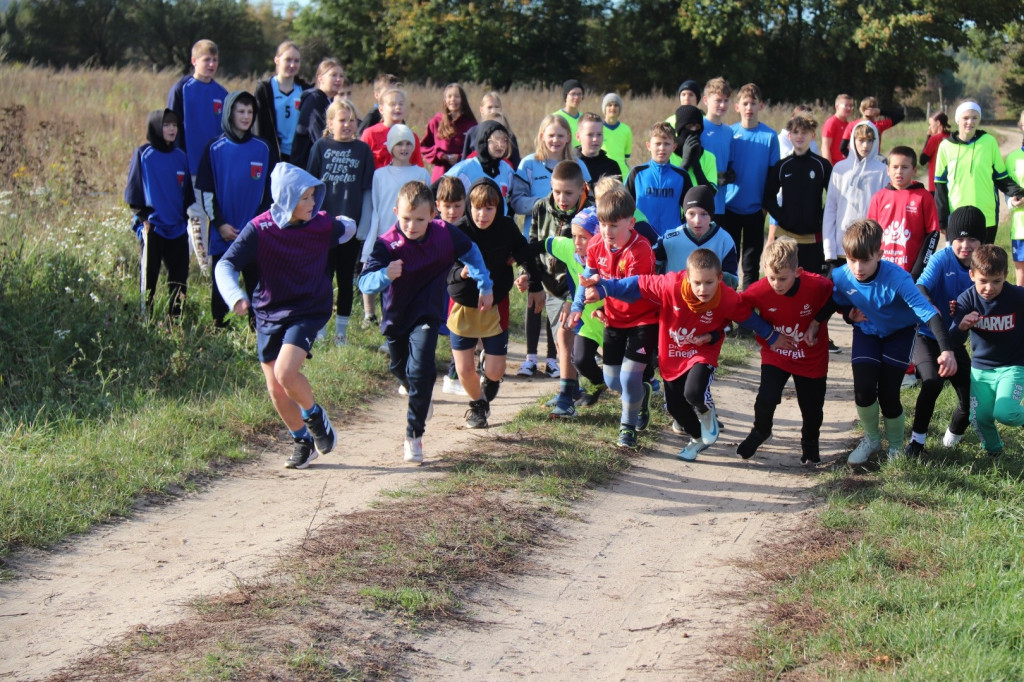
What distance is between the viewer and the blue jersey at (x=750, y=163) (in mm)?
10211

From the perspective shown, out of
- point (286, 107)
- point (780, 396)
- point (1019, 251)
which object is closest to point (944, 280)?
point (780, 396)

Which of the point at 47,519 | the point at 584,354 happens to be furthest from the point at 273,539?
the point at 584,354

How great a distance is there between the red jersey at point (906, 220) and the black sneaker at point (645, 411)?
2.33 m

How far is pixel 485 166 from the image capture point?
8641 mm

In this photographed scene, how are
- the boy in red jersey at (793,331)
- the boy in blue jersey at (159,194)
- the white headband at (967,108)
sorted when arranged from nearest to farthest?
the boy in red jersey at (793,331), the boy in blue jersey at (159,194), the white headband at (967,108)

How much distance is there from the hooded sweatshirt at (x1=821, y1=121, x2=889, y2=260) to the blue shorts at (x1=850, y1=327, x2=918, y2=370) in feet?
10.4

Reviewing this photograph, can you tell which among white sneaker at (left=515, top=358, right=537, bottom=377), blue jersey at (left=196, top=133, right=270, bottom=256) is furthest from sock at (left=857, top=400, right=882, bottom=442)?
blue jersey at (left=196, top=133, right=270, bottom=256)

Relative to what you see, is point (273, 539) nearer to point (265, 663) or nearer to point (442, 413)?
point (265, 663)

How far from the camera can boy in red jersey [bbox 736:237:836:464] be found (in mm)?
6641

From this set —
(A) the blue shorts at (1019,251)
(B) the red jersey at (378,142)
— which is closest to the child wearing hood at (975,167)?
(A) the blue shorts at (1019,251)

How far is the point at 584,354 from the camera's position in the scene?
746cm

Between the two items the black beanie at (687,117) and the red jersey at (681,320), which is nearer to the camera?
the red jersey at (681,320)

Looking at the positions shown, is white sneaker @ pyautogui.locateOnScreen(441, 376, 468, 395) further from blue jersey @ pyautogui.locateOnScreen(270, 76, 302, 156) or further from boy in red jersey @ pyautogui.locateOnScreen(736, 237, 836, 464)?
blue jersey @ pyautogui.locateOnScreen(270, 76, 302, 156)

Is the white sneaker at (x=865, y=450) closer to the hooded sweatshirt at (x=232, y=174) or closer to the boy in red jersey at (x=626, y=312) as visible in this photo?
the boy in red jersey at (x=626, y=312)
